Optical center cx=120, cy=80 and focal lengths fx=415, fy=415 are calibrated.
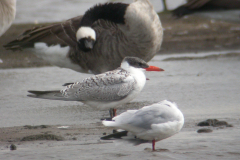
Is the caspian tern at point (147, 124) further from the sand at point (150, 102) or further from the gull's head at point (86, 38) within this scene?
the gull's head at point (86, 38)

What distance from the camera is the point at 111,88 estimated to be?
225 inches

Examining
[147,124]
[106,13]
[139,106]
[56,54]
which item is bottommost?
[147,124]

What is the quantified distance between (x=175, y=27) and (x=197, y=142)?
922cm

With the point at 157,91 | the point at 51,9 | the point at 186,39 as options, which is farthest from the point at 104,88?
the point at 51,9

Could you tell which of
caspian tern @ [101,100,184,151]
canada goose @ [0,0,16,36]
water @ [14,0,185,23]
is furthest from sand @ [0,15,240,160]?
water @ [14,0,185,23]

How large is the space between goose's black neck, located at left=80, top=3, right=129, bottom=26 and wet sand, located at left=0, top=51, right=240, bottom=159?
1.46m

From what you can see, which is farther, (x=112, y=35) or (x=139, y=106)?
(x=112, y=35)

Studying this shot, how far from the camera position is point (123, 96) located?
568 centimetres

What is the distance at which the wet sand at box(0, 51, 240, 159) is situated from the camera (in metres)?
4.42

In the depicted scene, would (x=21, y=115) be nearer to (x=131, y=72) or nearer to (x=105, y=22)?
(x=131, y=72)

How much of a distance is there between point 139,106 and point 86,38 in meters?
1.62

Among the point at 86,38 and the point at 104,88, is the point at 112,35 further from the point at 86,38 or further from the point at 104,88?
the point at 104,88

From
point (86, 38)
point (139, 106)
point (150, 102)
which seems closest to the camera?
point (139, 106)

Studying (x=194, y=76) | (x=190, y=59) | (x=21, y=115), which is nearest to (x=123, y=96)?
(x=21, y=115)
